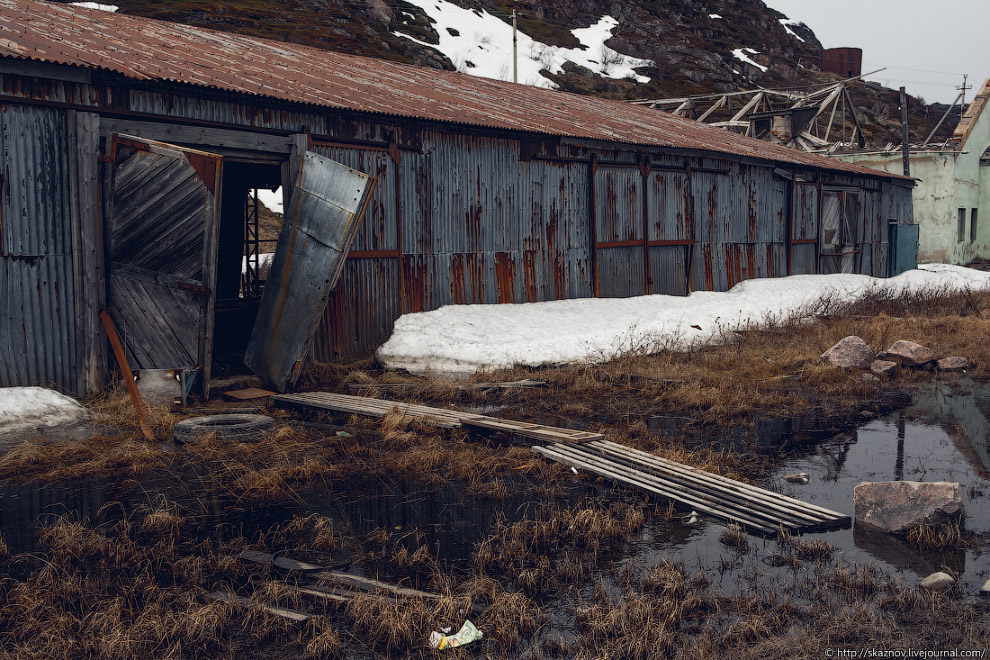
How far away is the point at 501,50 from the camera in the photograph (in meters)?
66.4

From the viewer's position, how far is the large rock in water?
4.68 meters

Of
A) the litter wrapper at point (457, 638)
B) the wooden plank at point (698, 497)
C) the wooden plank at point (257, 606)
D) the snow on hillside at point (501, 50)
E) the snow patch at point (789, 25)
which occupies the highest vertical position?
the snow patch at point (789, 25)

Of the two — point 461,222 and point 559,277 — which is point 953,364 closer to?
point 559,277

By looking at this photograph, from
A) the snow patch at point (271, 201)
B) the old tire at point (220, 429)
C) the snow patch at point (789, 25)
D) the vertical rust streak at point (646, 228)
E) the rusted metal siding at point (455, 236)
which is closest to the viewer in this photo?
the old tire at point (220, 429)

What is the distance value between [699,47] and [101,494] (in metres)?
85.4

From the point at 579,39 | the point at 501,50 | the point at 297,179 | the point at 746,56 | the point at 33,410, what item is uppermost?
the point at 746,56

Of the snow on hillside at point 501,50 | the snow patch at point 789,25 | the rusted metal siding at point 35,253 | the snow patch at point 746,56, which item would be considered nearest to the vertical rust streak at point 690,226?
the rusted metal siding at point 35,253

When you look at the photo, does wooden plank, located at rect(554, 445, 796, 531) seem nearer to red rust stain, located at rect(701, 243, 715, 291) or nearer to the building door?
red rust stain, located at rect(701, 243, 715, 291)

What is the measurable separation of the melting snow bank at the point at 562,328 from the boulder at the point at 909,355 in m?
2.68

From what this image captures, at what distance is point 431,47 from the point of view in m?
61.3

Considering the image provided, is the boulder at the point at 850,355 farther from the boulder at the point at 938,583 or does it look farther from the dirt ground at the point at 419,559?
the boulder at the point at 938,583

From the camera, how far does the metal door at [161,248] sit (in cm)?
821

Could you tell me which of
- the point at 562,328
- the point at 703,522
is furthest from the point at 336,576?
the point at 562,328

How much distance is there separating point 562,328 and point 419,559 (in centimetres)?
791
